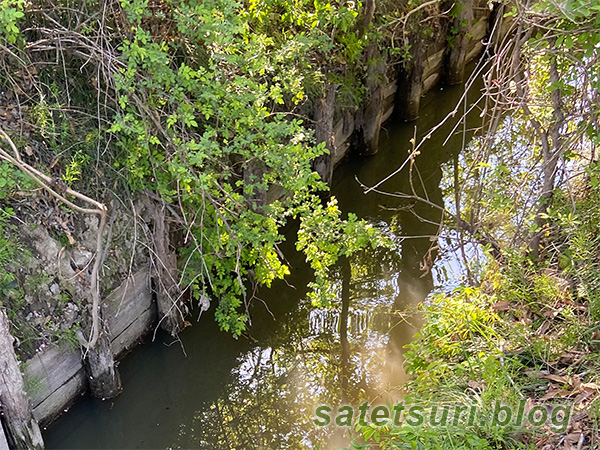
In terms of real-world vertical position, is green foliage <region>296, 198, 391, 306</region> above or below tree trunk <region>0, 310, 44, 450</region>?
above

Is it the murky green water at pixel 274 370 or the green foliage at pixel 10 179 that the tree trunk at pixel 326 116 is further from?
the green foliage at pixel 10 179

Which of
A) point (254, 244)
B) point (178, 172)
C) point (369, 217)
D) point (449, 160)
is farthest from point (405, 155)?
point (178, 172)

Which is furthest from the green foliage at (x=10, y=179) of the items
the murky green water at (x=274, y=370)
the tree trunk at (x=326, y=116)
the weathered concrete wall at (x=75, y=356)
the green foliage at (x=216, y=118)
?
the tree trunk at (x=326, y=116)

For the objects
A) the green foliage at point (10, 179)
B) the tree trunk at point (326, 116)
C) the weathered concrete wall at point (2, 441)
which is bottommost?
the weathered concrete wall at point (2, 441)

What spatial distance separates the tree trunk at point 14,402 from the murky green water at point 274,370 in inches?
16.9

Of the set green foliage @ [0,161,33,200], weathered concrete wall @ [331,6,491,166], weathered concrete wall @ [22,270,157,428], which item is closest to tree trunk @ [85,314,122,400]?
weathered concrete wall @ [22,270,157,428]

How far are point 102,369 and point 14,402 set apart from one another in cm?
72

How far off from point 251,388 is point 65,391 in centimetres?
144

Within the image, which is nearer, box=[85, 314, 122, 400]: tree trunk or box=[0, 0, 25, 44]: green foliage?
box=[0, 0, 25, 44]: green foliage

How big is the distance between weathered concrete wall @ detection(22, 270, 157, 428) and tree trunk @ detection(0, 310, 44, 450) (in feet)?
0.65

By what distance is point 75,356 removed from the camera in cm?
386

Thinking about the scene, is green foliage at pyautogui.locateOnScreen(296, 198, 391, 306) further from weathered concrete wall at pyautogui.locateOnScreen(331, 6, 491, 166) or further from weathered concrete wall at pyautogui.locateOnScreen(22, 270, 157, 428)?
weathered concrete wall at pyautogui.locateOnScreen(331, 6, 491, 166)

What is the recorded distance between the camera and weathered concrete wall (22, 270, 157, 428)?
3.61 m

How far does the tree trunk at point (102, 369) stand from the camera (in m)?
3.84
